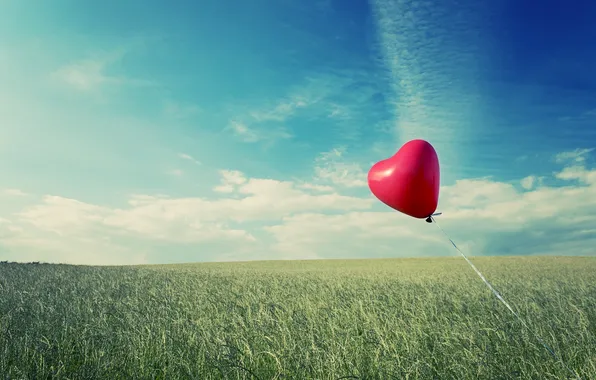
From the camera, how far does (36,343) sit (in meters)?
5.59

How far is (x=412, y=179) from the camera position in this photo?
18.9 feet

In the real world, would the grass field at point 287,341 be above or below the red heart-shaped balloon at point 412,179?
below

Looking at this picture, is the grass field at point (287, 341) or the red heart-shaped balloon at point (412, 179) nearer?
the grass field at point (287, 341)

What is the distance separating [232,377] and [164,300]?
16.5 feet

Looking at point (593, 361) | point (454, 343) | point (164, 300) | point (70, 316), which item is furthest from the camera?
point (164, 300)

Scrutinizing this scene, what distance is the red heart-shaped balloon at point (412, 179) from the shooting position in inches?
227

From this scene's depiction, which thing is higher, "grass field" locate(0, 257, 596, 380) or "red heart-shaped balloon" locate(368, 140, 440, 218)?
"red heart-shaped balloon" locate(368, 140, 440, 218)

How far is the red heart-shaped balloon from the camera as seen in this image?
5777 millimetres

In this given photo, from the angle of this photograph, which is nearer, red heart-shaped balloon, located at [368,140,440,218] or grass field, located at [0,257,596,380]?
grass field, located at [0,257,596,380]

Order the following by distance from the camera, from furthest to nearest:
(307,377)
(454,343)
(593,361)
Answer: (454,343), (593,361), (307,377)

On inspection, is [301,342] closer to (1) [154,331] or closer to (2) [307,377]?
(2) [307,377]

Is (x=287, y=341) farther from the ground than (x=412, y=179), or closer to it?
closer to it

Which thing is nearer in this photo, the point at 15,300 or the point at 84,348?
the point at 84,348

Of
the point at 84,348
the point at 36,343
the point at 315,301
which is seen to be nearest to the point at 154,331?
the point at 84,348
